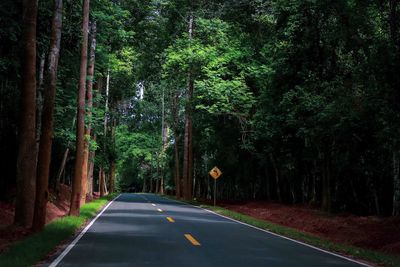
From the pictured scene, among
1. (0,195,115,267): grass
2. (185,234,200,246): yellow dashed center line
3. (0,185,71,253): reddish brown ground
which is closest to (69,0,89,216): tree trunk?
(0,185,71,253): reddish brown ground

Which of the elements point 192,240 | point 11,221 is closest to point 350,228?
point 192,240

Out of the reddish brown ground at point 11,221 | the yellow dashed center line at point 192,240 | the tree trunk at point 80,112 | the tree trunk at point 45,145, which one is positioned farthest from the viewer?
the tree trunk at point 80,112

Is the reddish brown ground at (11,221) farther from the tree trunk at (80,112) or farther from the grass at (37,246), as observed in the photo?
the tree trunk at (80,112)

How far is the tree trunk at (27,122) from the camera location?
14.9m

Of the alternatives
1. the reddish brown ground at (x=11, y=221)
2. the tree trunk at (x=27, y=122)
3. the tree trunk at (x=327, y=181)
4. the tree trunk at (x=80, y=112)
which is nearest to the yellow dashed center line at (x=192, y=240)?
the reddish brown ground at (x=11, y=221)

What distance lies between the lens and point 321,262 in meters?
10.8

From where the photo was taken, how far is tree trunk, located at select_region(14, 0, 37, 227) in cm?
1487

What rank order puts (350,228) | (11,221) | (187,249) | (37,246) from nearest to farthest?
(37,246)
(187,249)
(350,228)
(11,221)

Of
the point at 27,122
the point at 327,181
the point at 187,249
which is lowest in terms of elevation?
the point at 187,249

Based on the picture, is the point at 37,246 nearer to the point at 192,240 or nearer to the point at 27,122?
the point at 192,240

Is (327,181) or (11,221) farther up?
(327,181)

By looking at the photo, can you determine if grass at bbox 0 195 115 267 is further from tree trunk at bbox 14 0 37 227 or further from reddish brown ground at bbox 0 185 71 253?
tree trunk at bbox 14 0 37 227

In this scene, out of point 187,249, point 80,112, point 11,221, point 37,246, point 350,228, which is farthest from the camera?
point 80,112

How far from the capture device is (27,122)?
1516 centimetres
